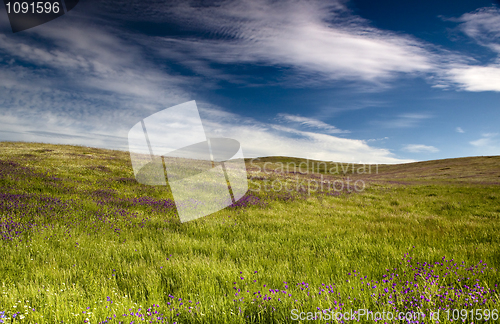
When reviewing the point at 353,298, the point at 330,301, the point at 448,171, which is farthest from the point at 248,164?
the point at 330,301

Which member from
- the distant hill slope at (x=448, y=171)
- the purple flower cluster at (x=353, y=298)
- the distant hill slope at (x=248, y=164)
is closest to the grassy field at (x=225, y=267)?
the purple flower cluster at (x=353, y=298)

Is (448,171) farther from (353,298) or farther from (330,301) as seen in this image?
(330,301)

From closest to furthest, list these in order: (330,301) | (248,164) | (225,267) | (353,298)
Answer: (330,301), (353,298), (225,267), (248,164)

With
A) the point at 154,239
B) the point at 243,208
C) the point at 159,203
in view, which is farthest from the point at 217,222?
the point at 159,203

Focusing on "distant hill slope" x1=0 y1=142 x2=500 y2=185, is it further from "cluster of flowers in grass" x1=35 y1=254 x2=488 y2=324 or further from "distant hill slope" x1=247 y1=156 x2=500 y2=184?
"cluster of flowers in grass" x1=35 y1=254 x2=488 y2=324

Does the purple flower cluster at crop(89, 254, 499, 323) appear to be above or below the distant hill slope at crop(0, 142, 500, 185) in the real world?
below

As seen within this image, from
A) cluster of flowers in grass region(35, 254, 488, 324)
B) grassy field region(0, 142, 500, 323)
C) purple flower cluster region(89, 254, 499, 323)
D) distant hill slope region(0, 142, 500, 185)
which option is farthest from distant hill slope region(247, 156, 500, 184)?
cluster of flowers in grass region(35, 254, 488, 324)

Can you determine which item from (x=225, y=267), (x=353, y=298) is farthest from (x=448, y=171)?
(x=225, y=267)

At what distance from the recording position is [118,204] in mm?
9461

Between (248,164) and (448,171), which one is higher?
(248,164)

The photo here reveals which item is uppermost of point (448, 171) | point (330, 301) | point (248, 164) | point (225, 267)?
point (248, 164)

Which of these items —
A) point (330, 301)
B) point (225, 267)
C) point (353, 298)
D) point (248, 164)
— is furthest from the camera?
point (248, 164)

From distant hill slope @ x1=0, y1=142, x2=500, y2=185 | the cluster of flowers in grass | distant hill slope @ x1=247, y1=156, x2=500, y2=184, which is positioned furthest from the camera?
distant hill slope @ x1=247, y1=156, x2=500, y2=184

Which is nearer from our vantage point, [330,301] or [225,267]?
[330,301]
